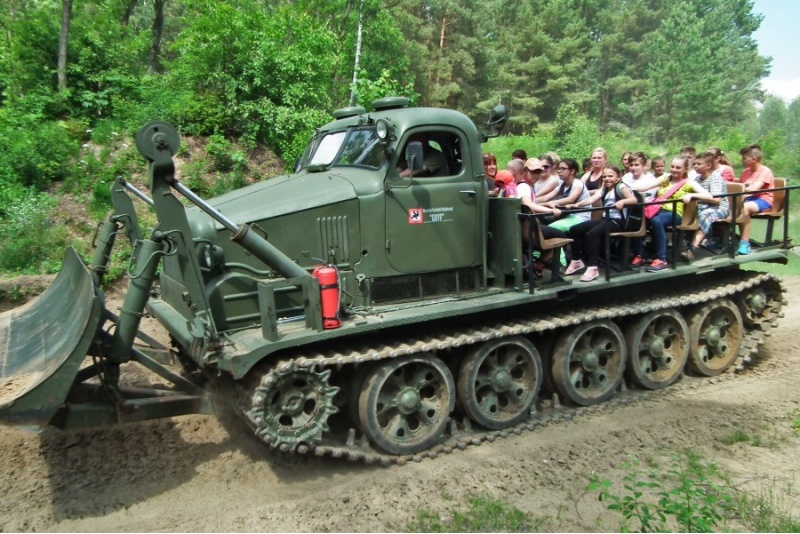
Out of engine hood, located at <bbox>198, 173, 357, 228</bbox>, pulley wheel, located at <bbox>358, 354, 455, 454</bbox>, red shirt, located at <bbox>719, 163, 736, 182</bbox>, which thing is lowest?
pulley wheel, located at <bbox>358, 354, 455, 454</bbox>

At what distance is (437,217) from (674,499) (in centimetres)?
287

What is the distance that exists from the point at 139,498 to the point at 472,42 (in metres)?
28.9

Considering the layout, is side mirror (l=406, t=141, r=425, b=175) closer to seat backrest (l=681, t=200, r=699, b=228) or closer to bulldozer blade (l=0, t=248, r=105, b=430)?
bulldozer blade (l=0, t=248, r=105, b=430)

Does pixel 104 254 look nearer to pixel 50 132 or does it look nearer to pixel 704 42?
pixel 50 132

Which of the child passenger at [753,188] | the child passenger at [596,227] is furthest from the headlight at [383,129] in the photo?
the child passenger at [753,188]

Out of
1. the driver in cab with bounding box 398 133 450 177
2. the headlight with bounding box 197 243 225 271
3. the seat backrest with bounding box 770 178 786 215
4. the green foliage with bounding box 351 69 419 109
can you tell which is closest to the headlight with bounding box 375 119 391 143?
the driver in cab with bounding box 398 133 450 177

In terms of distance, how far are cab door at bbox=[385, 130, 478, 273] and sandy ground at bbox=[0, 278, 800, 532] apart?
1685 millimetres

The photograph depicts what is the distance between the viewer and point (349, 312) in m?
5.23

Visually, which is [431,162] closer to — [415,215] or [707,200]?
[415,215]

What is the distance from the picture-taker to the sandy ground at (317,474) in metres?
4.63

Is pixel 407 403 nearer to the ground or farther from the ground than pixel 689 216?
nearer to the ground

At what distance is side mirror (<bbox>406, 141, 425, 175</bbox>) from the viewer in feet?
17.4

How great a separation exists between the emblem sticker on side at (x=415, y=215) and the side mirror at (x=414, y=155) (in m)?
0.40

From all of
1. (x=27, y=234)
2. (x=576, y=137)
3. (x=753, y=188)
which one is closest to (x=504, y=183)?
(x=753, y=188)
